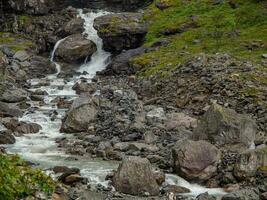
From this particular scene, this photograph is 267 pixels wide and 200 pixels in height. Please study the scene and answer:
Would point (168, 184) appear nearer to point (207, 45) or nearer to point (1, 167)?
point (1, 167)

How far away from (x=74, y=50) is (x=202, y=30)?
18977 mm

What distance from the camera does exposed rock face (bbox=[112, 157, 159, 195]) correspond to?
2605 centimetres

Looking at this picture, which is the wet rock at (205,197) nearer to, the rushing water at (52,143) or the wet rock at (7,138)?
the rushing water at (52,143)

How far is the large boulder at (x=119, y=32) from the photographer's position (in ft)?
251

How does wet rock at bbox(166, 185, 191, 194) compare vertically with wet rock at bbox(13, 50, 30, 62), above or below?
above

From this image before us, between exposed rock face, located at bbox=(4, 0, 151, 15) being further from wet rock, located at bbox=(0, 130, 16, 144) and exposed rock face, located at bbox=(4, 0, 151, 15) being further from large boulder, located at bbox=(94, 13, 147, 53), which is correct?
wet rock, located at bbox=(0, 130, 16, 144)

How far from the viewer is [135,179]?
26.1 meters

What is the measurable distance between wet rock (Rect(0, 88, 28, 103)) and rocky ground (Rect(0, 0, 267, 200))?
104 mm

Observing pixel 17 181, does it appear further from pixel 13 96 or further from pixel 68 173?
pixel 13 96

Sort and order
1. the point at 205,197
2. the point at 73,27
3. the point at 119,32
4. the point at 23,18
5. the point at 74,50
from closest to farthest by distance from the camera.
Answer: the point at 205,197
the point at 74,50
the point at 119,32
the point at 73,27
the point at 23,18

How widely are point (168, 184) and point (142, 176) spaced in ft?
7.96

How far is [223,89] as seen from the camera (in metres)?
44.6

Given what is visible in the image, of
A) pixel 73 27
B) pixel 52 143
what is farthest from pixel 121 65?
pixel 52 143

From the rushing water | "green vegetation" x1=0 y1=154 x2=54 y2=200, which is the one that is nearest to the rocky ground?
the rushing water
